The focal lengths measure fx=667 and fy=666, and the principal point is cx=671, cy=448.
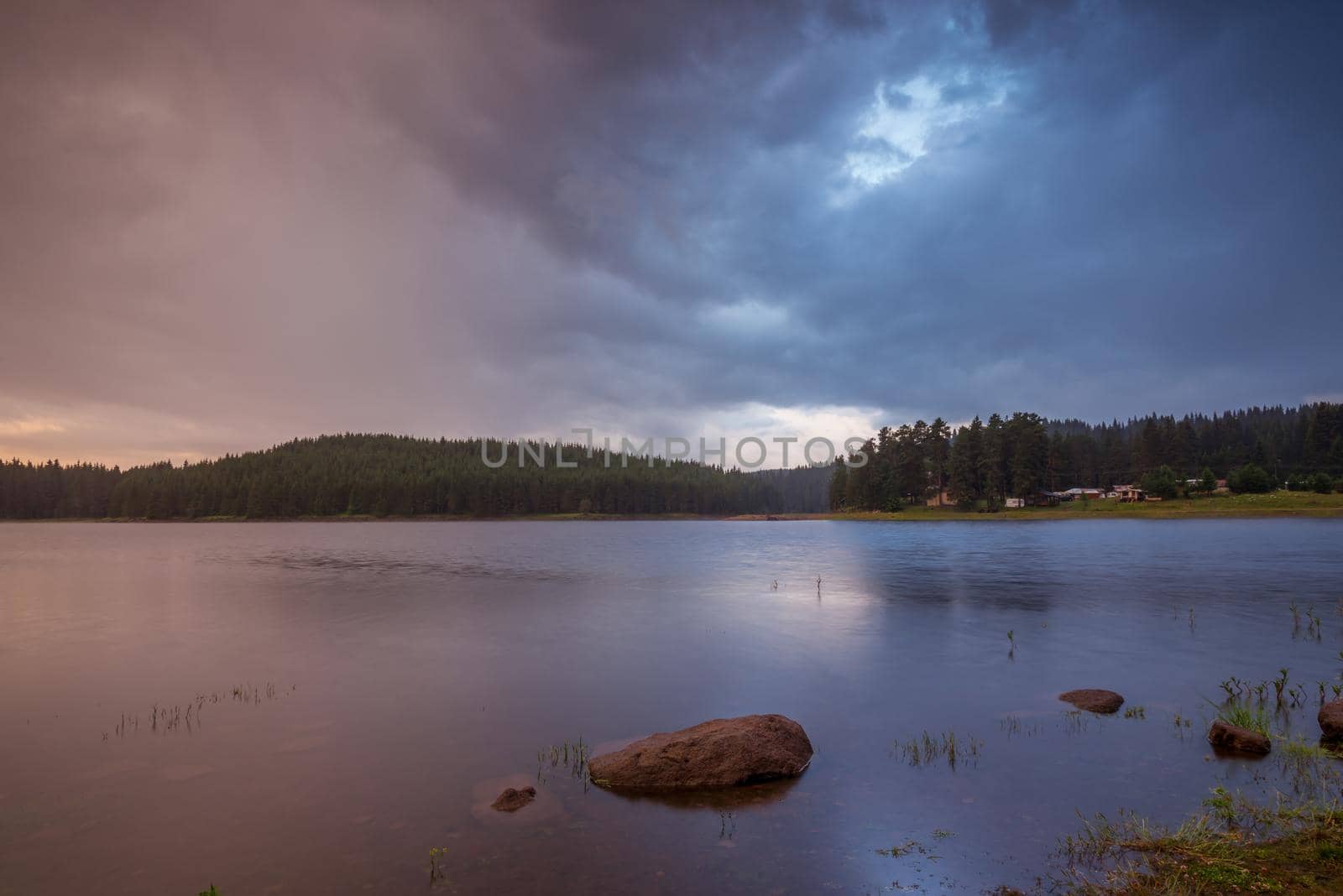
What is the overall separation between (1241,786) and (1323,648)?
18468 mm

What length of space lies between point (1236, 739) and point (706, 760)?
449 inches

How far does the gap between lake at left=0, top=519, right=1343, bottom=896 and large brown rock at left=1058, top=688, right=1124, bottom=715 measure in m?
0.73

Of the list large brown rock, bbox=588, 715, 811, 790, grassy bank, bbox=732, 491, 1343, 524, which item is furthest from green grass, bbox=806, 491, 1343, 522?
large brown rock, bbox=588, 715, 811, 790

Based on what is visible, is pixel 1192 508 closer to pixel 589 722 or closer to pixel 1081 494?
pixel 1081 494

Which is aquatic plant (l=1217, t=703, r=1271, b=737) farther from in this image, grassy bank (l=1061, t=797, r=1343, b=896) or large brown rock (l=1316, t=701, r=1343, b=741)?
grassy bank (l=1061, t=797, r=1343, b=896)

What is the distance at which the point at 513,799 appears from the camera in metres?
12.8

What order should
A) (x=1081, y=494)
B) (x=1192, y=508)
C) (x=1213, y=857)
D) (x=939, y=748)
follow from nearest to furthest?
(x=1213, y=857)
(x=939, y=748)
(x=1192, y=508)
(x=1081, y=494)

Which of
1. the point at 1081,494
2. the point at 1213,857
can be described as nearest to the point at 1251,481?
the point at 1081,494

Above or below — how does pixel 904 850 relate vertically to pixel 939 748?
above

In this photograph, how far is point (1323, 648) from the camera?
24.9 metres

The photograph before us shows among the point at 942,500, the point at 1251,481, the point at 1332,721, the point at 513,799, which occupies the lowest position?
the point at 513,799

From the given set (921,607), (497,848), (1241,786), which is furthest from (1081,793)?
(921,607)

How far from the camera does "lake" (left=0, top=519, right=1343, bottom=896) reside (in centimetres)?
1070

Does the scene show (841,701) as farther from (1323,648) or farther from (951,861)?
(1323,648)
